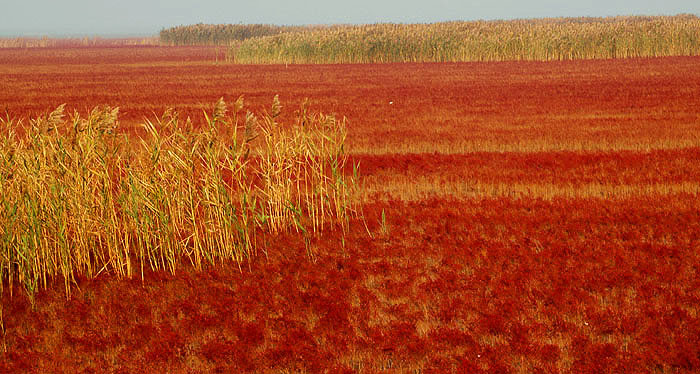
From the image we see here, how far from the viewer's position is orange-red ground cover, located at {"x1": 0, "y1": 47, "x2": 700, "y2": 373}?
6.37m

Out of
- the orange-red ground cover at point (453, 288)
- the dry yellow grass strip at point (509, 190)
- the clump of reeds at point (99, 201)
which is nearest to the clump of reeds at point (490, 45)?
the orange-red ground cover at point (453, 288)

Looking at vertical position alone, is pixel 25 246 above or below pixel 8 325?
above

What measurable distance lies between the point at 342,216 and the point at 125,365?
15.4 ft

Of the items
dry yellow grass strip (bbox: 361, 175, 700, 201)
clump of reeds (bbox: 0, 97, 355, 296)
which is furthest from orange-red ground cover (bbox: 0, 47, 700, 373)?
clump of reeds (bbox: 0, 97, 355, 296)

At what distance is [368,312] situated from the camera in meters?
7.25

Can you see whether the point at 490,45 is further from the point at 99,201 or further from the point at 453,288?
the point at 453,288

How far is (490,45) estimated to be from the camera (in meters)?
44.0

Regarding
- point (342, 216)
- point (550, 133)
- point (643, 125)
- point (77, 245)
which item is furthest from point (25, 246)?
point (643, 125)

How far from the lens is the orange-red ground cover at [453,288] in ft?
20.9

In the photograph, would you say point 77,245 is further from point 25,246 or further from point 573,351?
point 573,351

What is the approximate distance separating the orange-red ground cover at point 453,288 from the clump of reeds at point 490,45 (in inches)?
1114

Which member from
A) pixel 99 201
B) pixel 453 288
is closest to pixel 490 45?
pixel 99 201

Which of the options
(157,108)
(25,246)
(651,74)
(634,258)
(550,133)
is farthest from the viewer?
(651,74)

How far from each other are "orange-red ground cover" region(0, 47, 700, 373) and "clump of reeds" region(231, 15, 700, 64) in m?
28.3
